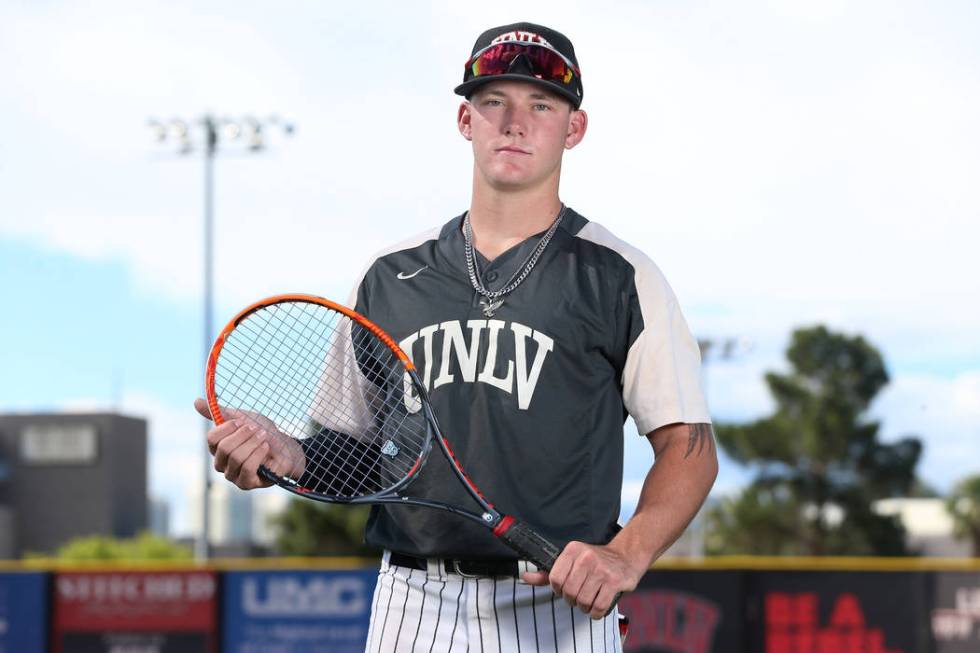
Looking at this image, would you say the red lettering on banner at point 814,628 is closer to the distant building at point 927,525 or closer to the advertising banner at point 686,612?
the advertising banner at point 686,612

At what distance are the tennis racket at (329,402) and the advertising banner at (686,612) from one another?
808cm

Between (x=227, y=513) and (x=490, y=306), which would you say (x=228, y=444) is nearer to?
(x=490, y=306)

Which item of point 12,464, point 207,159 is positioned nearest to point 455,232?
point 207,159

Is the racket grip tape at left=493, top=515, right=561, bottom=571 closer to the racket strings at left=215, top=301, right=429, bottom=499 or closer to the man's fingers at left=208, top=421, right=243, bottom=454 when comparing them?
the racket strings at left=215, top=301, right=429, bottom=499

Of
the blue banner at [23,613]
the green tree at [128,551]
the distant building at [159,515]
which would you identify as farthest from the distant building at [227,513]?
the blue banner at [23,613]

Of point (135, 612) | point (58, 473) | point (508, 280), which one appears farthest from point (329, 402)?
point (58, 473)

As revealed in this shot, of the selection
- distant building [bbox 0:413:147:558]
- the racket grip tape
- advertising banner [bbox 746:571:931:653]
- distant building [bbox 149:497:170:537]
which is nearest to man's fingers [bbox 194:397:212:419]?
the racket grip tape

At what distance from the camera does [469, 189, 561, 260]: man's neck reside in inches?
138

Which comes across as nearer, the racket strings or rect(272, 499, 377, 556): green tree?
the racket strings

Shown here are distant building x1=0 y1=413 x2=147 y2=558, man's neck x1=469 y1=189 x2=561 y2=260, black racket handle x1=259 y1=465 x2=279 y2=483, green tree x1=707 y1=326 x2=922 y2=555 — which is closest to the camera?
black racket handle x1=259 y1=465 x2=279 y2=483

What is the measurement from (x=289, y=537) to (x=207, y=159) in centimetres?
1682

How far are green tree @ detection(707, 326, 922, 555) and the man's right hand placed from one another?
3867 cm

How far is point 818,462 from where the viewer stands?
43.0m

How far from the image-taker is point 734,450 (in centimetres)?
4319
